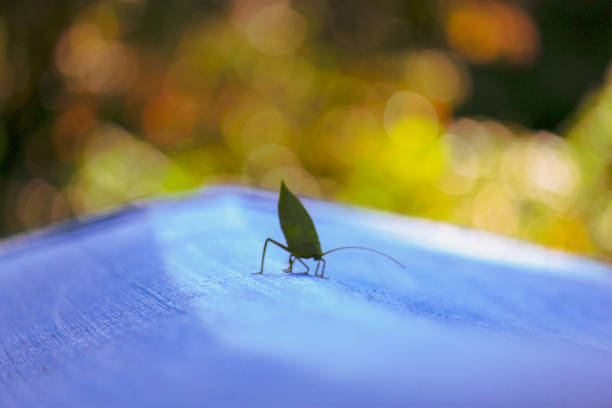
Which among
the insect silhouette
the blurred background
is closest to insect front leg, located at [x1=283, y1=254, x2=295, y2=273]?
the insect silhouette

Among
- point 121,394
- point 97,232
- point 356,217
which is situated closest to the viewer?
point 121,394

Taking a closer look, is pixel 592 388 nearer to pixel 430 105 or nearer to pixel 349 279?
pixel 349 279

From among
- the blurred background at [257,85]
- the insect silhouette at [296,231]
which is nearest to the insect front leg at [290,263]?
the insect silhouette at [296,231]

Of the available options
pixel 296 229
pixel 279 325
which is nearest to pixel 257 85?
pixel 296 229

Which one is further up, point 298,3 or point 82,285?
point 298,3

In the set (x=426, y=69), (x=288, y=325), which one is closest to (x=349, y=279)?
(x=288, y=325)

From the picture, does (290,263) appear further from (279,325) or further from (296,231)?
(279,325)
